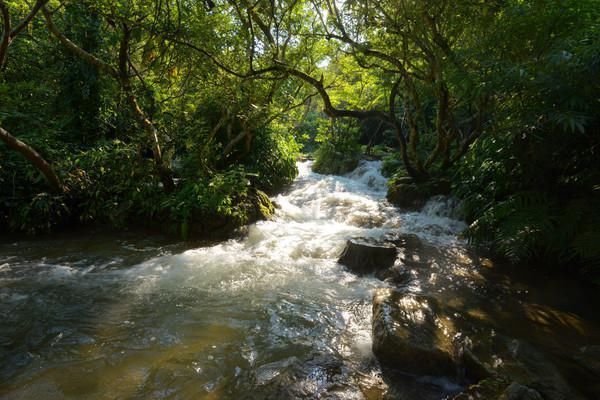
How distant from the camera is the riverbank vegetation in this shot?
3.45 m

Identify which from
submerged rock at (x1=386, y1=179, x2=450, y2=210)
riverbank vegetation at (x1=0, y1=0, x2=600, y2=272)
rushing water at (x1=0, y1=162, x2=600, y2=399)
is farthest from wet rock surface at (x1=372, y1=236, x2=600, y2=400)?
submerged rock at (x1=386, y1=179, x2=450, y2=210)

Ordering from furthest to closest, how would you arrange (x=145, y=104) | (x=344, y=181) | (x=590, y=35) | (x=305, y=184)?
(x=344, y=181), (x=305, y=184), (x=145, y=104), (x=590, y=35)

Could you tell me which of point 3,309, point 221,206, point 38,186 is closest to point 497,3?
point 221,206

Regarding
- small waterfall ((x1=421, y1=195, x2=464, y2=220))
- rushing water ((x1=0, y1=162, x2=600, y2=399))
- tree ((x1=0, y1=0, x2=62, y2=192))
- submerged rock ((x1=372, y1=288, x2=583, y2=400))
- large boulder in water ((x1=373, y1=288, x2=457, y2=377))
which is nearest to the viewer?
submerged rock ((x1=372, y1=288, x2=583, y2=400))

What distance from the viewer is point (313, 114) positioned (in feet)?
90.2

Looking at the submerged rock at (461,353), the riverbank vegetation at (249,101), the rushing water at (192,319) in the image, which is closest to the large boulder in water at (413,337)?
the submerged rock at (461,353)

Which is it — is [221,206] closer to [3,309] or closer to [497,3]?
[3,309]

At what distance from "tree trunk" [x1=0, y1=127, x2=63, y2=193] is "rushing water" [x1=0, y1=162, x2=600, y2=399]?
1.03 m

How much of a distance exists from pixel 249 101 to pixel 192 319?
5.83 meters

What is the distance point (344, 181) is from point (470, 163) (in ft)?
18.4

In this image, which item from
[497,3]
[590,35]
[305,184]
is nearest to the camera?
[590,35]

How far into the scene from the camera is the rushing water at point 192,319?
92.0 inches

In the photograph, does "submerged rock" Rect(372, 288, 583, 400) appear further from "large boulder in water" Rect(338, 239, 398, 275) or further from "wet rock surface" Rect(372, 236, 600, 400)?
"large boulder in water" Rect(338, 239, 398, 275)

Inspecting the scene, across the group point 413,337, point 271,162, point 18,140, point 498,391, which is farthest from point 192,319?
point 271,162
